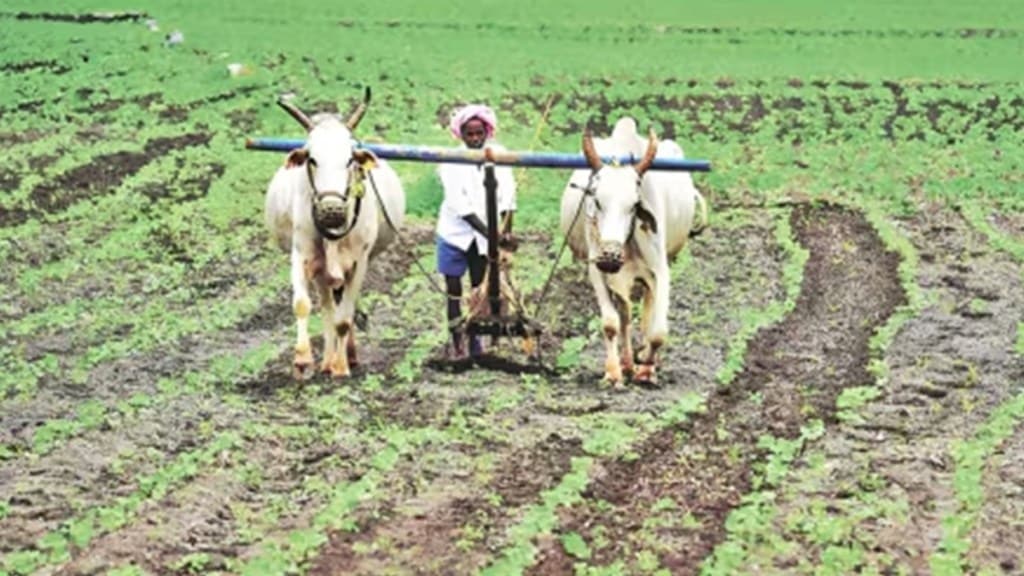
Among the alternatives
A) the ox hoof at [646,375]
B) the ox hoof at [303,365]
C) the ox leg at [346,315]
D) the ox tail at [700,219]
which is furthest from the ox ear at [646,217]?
the ox tail at [700,219]

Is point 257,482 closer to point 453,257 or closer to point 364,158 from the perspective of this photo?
point 364,158

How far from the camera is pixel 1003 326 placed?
1495 centimetres

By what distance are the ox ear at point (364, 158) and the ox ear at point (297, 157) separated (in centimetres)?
33

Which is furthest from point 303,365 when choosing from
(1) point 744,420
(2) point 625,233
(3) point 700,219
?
(3) point 700,219

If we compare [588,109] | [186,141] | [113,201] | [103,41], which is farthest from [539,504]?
[103,41]

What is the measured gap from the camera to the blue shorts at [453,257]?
13.7 meters

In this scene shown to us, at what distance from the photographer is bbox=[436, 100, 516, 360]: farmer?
1323 cm

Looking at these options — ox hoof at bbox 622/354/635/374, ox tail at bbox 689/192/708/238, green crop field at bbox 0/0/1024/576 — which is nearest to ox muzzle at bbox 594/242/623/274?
green crop field at bbox 0/0/1024/576

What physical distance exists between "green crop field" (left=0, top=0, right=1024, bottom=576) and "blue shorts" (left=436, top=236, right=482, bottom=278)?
66cm

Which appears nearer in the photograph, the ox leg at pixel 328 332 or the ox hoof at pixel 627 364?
the ox hoof at pixel 627 364

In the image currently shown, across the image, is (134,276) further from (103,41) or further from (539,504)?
(103,41)

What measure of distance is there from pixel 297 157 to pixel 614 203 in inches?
86.0

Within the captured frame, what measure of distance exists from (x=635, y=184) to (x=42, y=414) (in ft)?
13.9

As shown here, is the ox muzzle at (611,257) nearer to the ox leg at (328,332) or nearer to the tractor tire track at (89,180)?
the ox leg at (328,332)
